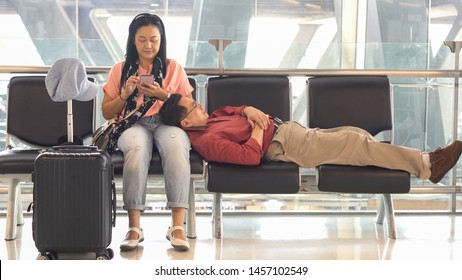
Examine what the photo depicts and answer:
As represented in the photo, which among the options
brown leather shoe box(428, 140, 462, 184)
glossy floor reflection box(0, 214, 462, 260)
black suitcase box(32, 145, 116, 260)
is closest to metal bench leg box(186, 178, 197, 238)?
glossy floor reflection box(0, 214, 462, 260)

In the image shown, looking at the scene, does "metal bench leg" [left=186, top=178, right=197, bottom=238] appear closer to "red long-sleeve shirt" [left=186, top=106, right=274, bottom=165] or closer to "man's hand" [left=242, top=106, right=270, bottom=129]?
"red long-sleeve shirt" [left=186, top=106, right=274, bottom=165]

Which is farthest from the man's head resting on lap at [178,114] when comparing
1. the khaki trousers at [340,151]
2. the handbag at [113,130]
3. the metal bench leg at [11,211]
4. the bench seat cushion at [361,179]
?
the metal bench leg at [11,211]

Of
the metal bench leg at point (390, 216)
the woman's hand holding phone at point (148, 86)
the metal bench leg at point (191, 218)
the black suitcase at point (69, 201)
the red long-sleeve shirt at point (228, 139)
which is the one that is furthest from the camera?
the metal bench leg at point (390, 216)

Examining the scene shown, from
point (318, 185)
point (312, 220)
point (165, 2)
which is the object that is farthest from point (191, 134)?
point (165, 2)

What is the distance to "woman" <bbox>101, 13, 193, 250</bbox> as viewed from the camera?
3.82 metres

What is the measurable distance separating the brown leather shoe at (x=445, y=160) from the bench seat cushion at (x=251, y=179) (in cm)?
68

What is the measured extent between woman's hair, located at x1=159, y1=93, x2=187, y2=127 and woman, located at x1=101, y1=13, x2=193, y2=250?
32 mm

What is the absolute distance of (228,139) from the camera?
4.06 metres

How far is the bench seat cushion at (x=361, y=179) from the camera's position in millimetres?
3947

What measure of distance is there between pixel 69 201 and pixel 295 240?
4.25 ft

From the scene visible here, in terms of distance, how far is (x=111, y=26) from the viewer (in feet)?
36.8

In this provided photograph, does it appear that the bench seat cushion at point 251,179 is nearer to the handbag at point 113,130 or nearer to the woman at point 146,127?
the woman at point 146,127

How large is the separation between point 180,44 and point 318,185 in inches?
70.3

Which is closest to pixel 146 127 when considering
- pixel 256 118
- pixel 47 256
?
pixel 256 118
